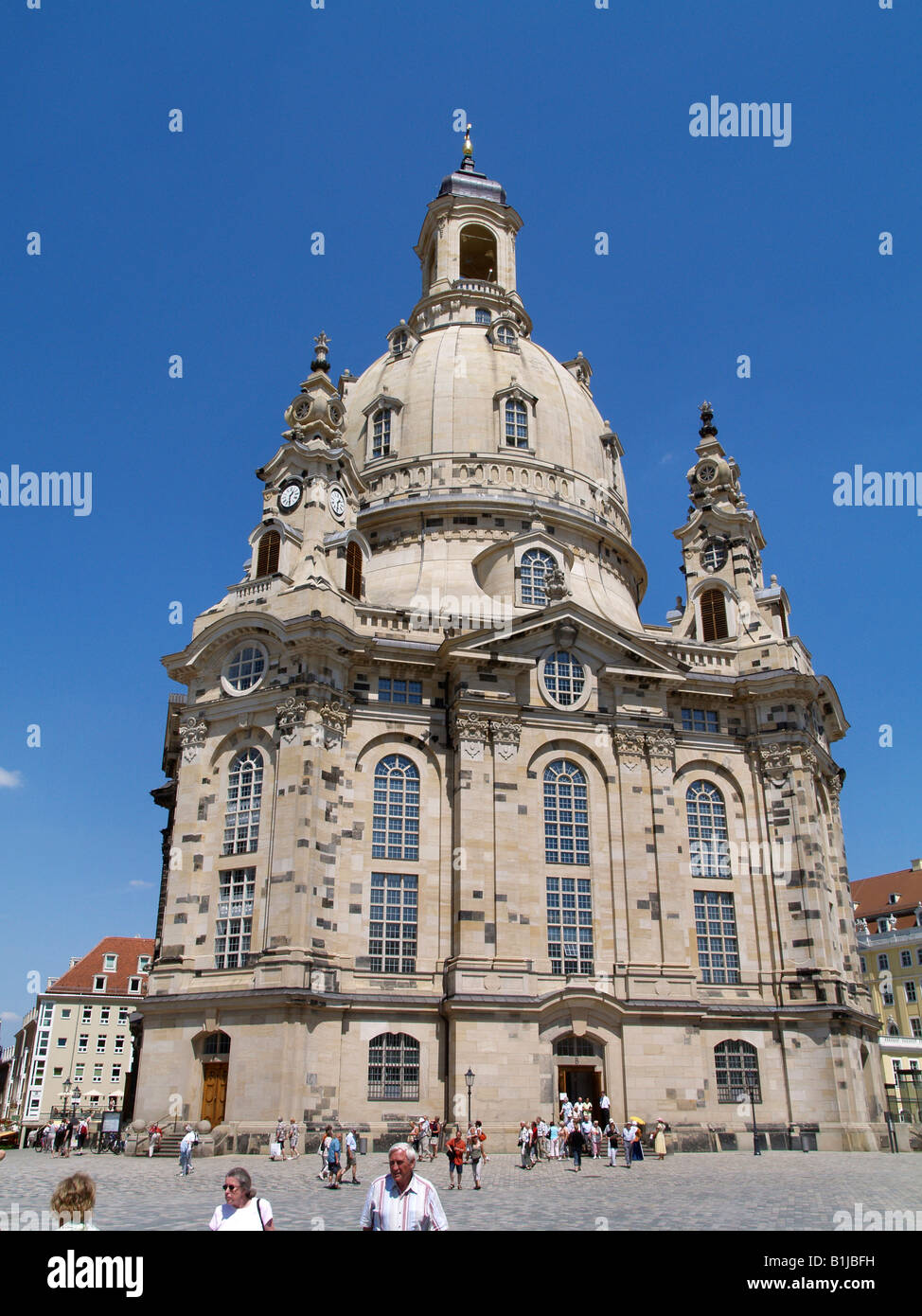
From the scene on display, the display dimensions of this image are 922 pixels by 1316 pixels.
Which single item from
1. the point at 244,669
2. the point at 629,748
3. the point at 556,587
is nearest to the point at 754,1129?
the point at 629,748

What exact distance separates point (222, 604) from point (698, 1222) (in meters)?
36.6

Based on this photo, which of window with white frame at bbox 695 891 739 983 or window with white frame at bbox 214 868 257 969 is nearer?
window with white frame at bbox 214 868 257 969

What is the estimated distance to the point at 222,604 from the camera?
1984 inches

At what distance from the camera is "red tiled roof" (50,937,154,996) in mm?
90319

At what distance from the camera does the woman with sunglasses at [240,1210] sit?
7.71 meters

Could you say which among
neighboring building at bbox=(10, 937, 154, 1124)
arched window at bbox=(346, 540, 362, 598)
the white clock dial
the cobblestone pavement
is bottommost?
the cobblestone pavement

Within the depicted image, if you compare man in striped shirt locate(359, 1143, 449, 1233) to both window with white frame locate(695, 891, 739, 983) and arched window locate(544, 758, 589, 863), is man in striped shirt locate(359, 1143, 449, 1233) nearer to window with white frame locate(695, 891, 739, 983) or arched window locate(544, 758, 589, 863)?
arched window locate(544, 758, 589, 863)

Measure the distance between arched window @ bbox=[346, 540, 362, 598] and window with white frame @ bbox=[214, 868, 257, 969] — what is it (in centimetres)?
1492

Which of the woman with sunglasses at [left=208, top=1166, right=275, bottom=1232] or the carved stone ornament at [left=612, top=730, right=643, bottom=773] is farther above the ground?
the carved stone ornament at [left=612, top=730, right=643, bottom=773]

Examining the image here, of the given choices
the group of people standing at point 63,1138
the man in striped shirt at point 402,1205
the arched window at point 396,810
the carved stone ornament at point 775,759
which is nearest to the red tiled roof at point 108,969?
the group of people standing at point 63,1138

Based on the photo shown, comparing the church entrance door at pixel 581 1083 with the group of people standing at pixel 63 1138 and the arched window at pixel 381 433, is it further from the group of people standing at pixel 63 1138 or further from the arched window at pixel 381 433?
the arched window at pixel 381 433

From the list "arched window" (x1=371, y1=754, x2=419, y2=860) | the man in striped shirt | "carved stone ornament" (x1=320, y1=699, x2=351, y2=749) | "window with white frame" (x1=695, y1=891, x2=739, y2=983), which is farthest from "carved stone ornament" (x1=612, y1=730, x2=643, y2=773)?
the man in striped shirt
